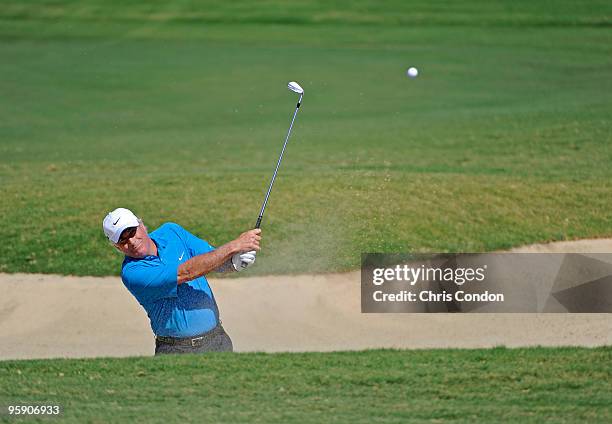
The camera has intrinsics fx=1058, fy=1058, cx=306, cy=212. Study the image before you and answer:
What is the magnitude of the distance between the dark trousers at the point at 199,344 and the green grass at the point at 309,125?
13.2 feet

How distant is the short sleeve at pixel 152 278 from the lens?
742 cm

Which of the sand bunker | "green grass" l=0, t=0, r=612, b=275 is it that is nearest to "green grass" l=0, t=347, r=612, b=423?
the sand bunker

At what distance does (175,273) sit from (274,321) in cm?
395

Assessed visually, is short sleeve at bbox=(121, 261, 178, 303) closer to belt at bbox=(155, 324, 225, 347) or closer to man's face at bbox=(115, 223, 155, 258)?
man's face at bbox=(115, 223, 155, 258)

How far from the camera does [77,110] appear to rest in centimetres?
1936

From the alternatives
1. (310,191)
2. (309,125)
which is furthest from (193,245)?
(309,125)

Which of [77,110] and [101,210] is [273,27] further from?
[101,210]

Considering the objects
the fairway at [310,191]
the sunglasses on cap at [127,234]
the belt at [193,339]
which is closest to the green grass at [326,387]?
the fairway at [310,191]

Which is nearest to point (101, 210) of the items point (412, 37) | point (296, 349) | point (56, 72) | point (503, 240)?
point (296, 349)

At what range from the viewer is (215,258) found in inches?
287

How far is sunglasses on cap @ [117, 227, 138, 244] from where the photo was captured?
7.32 meters

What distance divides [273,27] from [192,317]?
19236 mm

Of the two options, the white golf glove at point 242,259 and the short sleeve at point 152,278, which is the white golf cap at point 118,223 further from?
the white golf glove at point 242,259

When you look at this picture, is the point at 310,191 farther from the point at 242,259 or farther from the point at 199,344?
the point at 242,259
